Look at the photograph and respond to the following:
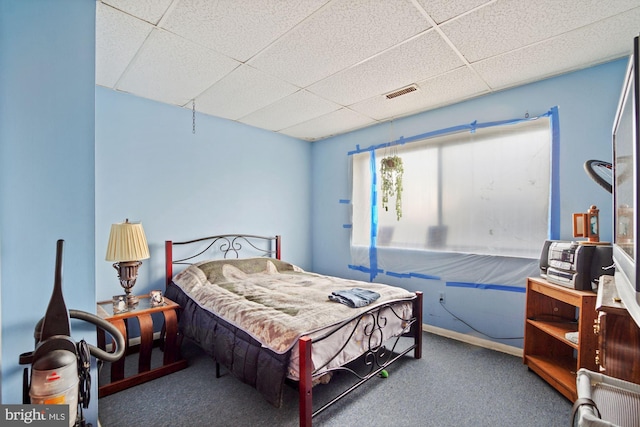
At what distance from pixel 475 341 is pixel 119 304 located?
3223 millimetres

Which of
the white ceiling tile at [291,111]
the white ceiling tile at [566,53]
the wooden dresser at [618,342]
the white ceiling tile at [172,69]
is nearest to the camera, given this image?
the wooden dresser at [618,342]

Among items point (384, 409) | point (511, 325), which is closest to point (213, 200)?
point (384, 409)

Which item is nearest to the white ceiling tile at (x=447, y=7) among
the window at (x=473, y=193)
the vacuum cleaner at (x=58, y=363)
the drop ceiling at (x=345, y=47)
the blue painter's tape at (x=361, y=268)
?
the drop ceiling at (x=345, y=47)

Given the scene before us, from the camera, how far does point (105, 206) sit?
104 inches

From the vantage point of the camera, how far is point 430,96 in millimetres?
2871

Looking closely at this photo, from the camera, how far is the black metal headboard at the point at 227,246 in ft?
9.81

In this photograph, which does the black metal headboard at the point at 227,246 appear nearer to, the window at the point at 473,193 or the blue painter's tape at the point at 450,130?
the window at the point at 473,193

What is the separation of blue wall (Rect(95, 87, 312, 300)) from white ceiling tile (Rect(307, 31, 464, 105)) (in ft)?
4.54

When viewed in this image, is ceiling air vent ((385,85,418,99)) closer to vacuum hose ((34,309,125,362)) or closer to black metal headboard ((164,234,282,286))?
black metal headboard ((164,234,282,286))

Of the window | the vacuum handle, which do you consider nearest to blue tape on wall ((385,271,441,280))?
the window

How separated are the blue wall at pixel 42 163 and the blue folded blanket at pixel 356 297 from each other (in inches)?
59.4

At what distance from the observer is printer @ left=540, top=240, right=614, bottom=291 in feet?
6.19

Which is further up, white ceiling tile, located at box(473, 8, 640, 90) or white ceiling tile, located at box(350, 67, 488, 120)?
white ceiling tile, located at box(473, 8, 640, 90)

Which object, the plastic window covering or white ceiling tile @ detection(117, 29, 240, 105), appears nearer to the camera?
white ceiling tile @ detection(117, 29, 240, 105)
